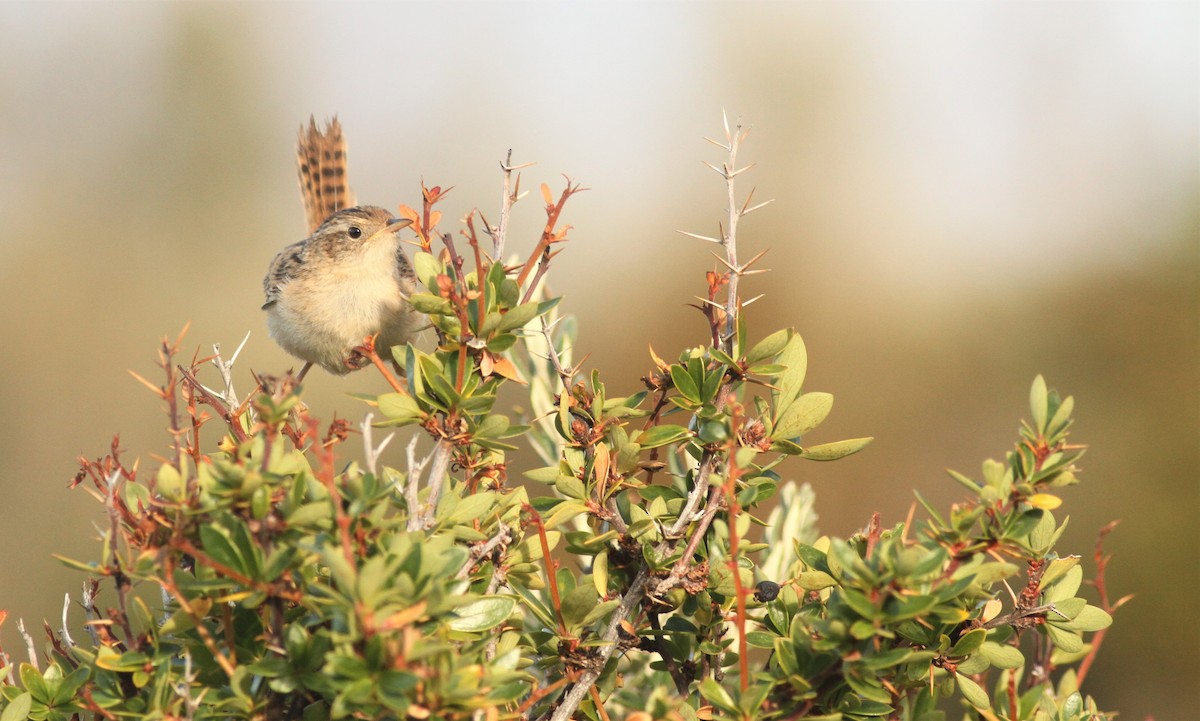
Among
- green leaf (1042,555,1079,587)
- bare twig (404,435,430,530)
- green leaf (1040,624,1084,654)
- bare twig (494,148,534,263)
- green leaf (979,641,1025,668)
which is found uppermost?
bare twig (494,148,534,263)

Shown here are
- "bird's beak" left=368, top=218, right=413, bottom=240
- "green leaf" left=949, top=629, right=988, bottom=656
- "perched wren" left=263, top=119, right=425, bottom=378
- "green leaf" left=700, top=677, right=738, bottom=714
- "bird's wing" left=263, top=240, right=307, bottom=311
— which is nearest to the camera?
"green leaf" left=700, top=677, right=738, bottom=714

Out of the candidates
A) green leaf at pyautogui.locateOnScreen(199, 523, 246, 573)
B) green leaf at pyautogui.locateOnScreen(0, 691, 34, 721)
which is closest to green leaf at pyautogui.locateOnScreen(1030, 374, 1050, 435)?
green leaf at pyautogui.locateOnScreen(199, 523, 246, 573)

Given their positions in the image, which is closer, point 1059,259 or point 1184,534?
point 1184,534

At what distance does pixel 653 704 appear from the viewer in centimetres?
120

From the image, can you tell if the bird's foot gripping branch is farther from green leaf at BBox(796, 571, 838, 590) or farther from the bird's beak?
the bird's beak

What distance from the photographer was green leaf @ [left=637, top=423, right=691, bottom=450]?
1459 millimetres

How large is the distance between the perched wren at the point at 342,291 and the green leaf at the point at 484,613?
76.5 inches

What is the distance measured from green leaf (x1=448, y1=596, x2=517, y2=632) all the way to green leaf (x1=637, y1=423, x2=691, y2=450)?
366mm

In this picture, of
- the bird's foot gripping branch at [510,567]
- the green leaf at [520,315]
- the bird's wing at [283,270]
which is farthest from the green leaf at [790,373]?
the bird's wing at [283,270]

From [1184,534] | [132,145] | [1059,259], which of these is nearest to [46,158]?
[132,145]

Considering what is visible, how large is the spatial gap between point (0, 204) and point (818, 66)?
1016cm

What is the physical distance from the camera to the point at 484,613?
4.02 feet

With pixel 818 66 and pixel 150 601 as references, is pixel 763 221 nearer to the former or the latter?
pixel 818 66

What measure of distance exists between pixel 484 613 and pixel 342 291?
7.90 ft
